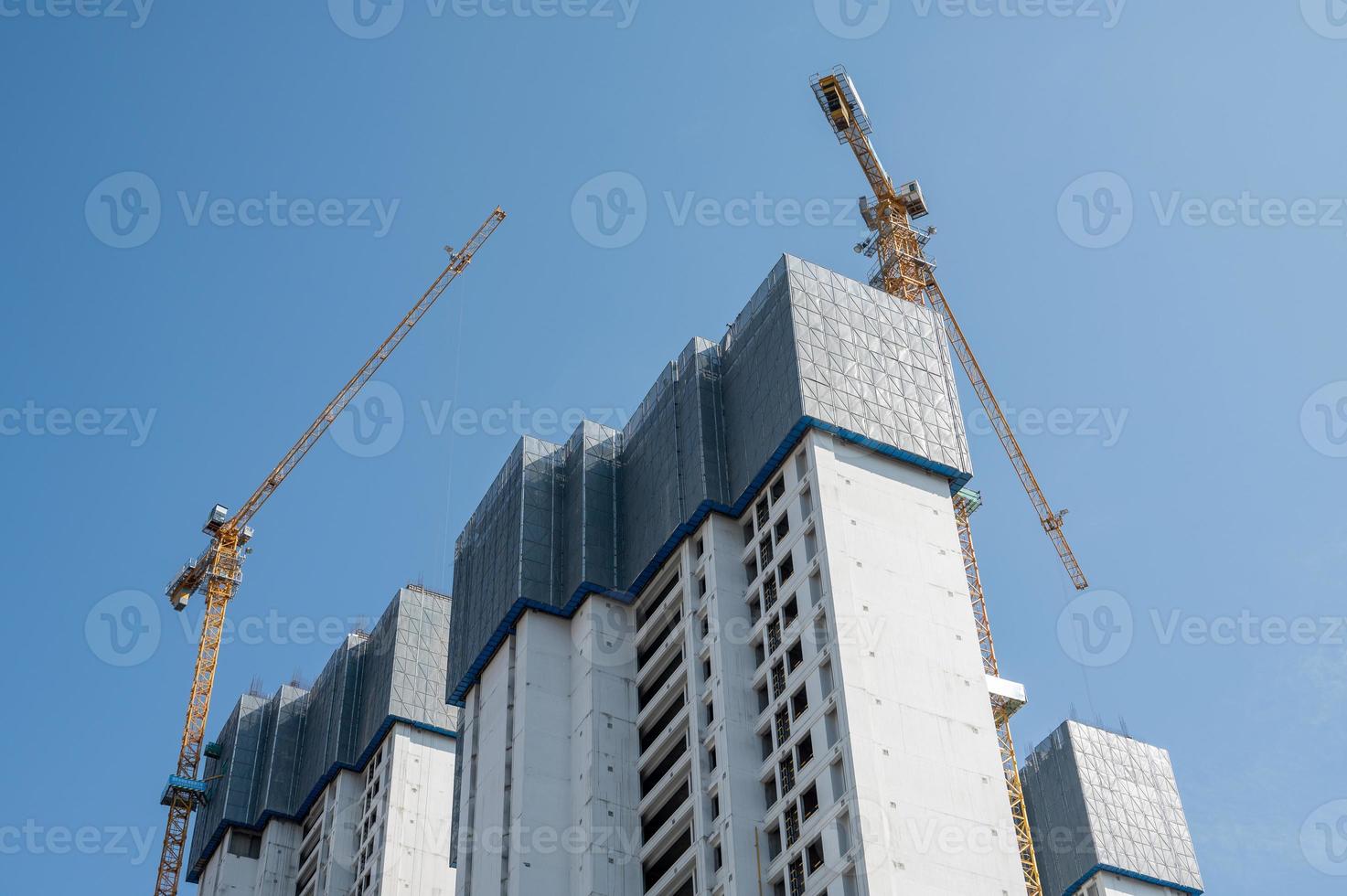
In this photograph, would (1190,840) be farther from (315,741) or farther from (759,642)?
(315,741)

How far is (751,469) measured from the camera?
102062mm

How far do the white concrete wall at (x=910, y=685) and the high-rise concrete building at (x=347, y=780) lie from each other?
52.5 meters

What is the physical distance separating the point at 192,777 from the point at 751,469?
8631 centimetres

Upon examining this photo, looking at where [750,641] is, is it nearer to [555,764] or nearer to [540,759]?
[555,764]

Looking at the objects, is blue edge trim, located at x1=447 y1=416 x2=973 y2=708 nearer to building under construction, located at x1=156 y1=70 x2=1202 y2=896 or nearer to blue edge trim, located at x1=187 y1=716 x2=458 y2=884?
building under construction, located at x1=156 y1=70 x2=1202 y2=896

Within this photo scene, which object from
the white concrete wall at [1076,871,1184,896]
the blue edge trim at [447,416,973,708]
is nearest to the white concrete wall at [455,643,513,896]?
the blue edge trim at [447,416,973,708]

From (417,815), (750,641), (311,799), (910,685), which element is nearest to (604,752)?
(750,641)

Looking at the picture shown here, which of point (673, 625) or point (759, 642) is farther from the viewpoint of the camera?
point (673, 625)

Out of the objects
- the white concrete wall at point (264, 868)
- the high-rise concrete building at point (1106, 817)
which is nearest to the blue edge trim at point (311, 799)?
the white concrete wall at point (264, 868)

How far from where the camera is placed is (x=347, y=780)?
143 m

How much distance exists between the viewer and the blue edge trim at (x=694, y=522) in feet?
326

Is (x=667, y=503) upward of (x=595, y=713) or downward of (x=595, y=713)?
upward

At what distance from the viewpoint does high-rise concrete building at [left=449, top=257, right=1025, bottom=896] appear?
8738 centimetres

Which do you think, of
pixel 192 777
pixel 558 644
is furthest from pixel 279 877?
pixel 558 644
